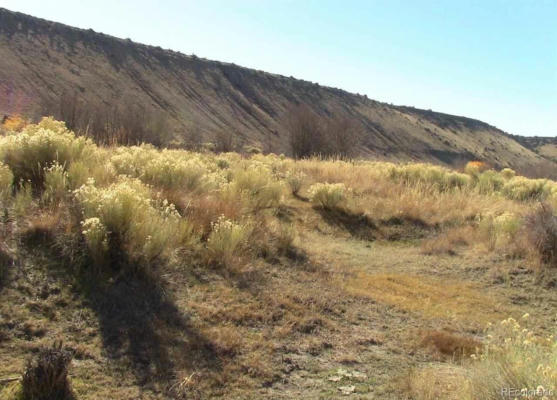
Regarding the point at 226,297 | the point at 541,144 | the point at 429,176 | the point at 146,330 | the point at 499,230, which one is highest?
the point at 541,144

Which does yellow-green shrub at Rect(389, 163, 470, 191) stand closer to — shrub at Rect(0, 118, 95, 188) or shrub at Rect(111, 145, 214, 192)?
shrub at Rect(111, 145, 214, 192)

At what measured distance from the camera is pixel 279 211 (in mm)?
9844

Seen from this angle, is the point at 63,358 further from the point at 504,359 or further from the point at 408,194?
the point at 408,194

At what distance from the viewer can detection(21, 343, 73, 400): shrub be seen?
3039 millimetres

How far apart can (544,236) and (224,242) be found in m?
5.81

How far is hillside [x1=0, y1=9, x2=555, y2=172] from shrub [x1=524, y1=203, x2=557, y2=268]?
116 feet

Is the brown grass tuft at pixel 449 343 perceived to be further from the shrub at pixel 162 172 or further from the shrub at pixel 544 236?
the shrub at pixel 162 172

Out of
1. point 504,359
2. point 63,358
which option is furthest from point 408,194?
point 63,358

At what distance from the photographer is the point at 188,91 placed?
55.3 meters

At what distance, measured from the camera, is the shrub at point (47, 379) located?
304cm

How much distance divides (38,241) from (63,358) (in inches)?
75.8

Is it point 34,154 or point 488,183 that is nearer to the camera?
point 34,154

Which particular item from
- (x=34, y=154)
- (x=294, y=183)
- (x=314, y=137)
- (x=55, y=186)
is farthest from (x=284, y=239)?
(x=314, y=137)

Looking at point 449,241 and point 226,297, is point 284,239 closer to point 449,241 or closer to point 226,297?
point 226,297
